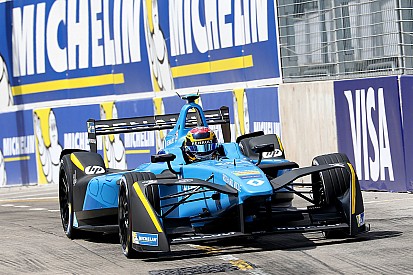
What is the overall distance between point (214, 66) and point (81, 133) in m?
4.42

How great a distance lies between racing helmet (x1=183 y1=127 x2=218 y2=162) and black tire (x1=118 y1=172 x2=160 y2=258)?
0.87 m

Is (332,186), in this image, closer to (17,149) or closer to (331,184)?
(331,184)

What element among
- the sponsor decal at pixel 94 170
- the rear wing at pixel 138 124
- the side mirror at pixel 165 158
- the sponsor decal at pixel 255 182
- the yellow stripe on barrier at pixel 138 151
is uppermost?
the rear wing at pixel 138 124

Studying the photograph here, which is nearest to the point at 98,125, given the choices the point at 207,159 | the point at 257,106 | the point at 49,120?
the point at 207,159

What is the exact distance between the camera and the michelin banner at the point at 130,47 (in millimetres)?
18156

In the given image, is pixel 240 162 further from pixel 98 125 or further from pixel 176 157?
pixel 98 125

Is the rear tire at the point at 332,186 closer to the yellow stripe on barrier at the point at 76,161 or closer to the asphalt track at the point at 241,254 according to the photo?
the asphalt track at the point at 241,254

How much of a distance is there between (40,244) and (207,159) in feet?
6.86

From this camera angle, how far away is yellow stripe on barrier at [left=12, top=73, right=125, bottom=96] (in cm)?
2214

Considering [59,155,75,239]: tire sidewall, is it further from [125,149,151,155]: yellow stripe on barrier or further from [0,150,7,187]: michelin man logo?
[0,150,7,187]: michelin man logo

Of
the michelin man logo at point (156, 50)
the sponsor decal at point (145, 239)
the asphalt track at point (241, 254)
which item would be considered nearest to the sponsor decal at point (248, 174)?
the asphalt track at point (241, 254)

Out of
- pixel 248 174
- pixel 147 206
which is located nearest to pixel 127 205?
pixel 147 206

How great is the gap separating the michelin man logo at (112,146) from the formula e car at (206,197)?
9530 millimetres

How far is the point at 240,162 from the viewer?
10.3 m
